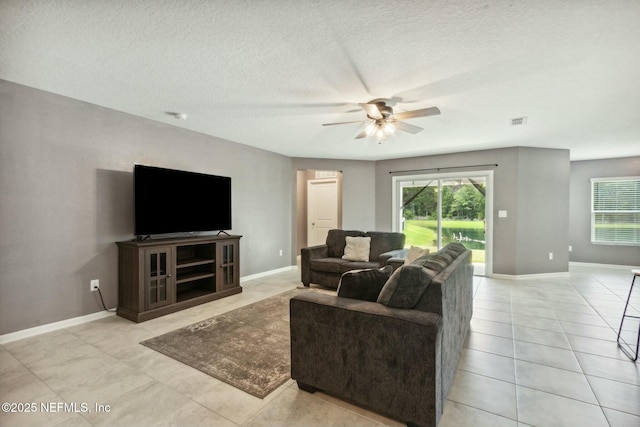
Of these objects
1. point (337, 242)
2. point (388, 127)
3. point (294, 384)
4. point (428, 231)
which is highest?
point (388, 127)

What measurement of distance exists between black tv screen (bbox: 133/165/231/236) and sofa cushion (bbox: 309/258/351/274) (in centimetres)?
151

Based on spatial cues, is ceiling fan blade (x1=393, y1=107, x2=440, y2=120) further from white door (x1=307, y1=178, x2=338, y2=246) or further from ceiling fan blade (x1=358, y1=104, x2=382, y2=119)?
white door (x1=307, y1=178, x2=338, y2=246)

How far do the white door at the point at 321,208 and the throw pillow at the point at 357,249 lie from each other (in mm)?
2323

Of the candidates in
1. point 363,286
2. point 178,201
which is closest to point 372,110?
point 363,286

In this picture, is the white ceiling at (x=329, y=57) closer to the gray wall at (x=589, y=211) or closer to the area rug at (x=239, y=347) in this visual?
the area rug at (x=239, y=347)

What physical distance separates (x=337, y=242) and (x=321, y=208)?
2.53m

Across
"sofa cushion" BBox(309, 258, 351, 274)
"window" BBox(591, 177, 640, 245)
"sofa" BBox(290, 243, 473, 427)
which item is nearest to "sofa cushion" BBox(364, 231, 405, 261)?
"sofa cushion" BBox(309, 258, 351, 274)

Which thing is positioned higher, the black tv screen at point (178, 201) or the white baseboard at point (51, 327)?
the black tv screen at point (178, 201)

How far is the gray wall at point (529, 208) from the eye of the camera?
17.4 ft

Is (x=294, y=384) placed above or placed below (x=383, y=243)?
below

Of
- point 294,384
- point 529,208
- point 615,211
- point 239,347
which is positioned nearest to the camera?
point 294,384

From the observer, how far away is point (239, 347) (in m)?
2.61

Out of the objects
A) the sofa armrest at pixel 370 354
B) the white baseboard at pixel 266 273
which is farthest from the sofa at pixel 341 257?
the sofa armrest at pixel 370 354

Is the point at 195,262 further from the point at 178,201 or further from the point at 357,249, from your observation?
the point at 357,249
